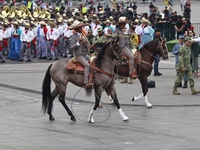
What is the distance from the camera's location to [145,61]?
22344mm

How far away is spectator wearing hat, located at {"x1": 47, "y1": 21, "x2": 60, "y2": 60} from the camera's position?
1403 inches

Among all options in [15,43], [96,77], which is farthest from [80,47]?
[15,43]

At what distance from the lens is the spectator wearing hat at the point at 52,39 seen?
3562 cm

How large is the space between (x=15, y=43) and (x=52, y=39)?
1.70 metres

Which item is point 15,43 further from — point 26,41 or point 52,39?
point 52,39

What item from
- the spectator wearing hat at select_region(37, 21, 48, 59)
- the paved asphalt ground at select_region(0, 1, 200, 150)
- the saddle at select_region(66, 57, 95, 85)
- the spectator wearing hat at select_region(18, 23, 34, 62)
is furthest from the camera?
the spectator wearing hat at select_region(37, 21, 48, 59)

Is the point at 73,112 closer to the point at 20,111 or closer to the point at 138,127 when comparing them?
the point at 20,111

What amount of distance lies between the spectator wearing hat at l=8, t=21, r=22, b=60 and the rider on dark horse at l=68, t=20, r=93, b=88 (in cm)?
1640

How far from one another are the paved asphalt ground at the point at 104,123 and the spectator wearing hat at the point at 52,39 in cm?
889

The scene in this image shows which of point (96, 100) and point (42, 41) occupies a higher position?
point (96, 100)

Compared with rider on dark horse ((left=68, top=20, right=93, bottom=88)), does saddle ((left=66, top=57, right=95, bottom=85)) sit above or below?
below

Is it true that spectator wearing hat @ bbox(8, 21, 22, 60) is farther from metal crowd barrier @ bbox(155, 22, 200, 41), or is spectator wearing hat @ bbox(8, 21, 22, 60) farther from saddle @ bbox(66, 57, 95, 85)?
saddle @ bbox(66, 57, 95, 85)

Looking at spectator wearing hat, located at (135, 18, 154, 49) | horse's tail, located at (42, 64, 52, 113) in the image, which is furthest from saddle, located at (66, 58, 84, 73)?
spectator wearing hat, located at (135, 18, 154, 49)

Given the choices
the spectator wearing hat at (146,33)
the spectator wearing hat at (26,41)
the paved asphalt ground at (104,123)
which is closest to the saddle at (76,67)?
the paved asphalt ground at (104,123)
